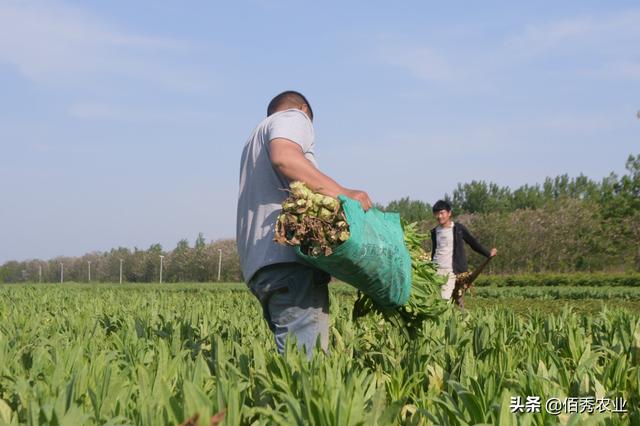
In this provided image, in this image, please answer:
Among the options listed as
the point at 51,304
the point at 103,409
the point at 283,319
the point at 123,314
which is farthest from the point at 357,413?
the point at 51,304

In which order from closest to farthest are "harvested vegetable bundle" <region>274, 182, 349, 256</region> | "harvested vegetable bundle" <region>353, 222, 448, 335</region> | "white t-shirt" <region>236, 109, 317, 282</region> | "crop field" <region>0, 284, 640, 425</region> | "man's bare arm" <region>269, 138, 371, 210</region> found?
"crop field" <region>0, 284, 640, 425</region> → "harvested vegetable bundle" <region>274, 182, 349, 256</region> → "man's bare arm" <region>269, 138, 371, 210</region> → "white t-shirt" <region>236, 109, 317, 282</region> → "harvested vegetable bundle" <region>353, 222, 448, 335</region>

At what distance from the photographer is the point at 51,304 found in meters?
11.0

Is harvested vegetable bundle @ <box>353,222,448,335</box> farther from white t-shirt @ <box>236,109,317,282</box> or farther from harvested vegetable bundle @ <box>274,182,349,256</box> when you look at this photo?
harvested vegetable bundle @ <box>274,182,349,256</box>

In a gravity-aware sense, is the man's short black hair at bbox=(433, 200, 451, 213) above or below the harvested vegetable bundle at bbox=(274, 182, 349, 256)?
above

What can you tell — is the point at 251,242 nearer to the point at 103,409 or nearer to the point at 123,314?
the point at 103,409

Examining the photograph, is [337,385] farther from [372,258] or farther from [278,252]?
[278,252]

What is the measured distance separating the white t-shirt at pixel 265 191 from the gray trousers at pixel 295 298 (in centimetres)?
8

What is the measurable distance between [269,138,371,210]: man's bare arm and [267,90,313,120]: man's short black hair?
457mm

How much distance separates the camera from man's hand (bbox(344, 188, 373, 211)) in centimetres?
346

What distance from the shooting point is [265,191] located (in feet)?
12.4

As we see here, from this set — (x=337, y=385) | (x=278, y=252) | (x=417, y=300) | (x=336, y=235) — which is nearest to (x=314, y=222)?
(x=336, y=235)

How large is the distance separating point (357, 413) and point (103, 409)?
98cm

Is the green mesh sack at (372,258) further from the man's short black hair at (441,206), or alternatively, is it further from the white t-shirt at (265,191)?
the man's short black hair at (441,206)

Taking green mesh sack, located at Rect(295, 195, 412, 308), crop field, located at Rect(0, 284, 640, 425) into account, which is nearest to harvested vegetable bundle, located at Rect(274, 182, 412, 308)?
green mesh sack, located at Rect(295, 195, 412, 308)
